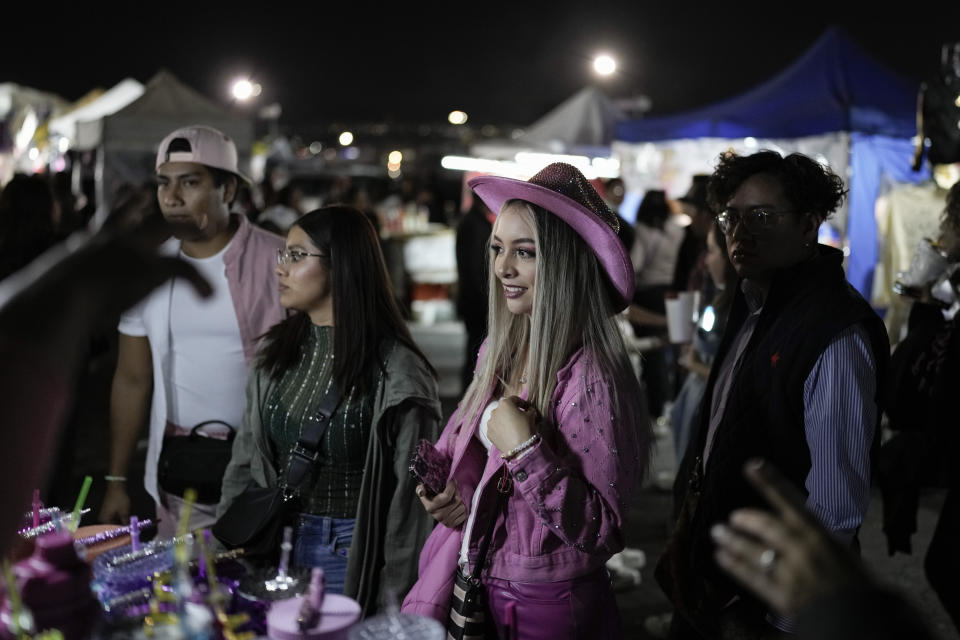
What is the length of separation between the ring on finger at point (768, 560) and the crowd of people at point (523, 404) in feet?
0.19

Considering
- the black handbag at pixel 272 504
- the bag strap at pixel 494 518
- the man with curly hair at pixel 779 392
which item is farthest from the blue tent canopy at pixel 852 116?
the bag strap at pixel 494 518

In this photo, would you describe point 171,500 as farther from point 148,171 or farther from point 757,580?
point 148,171

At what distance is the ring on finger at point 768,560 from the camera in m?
1.20

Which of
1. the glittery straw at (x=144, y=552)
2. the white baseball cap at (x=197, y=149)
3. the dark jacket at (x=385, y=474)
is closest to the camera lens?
the glittery straw at (x=144, y=552)

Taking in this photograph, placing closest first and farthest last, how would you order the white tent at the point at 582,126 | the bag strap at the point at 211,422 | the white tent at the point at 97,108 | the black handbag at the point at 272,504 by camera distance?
the black handbag at the point at 272,504
the bag strap at the point at 211,422
the white tent at the point at 97,108
the white tent at the point at 582,126

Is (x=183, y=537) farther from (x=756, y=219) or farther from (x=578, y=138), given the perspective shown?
(x=578, y=138)

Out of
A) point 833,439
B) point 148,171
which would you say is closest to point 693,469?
point 833,439

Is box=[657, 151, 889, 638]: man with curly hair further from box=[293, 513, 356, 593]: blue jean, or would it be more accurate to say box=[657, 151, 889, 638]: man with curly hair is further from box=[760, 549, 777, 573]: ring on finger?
box=[760, 549, 777, 573]: ring on finger

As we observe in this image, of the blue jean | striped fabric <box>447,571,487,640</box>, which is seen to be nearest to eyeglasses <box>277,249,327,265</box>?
the blue jean

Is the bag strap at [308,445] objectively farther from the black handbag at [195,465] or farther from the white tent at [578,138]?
the white tent at [578,138]

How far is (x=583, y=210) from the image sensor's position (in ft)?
8.38

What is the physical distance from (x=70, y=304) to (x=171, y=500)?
273 cm

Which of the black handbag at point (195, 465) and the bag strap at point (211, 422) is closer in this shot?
the black handbag at point (195, 465)

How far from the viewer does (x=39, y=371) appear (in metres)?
1.16
